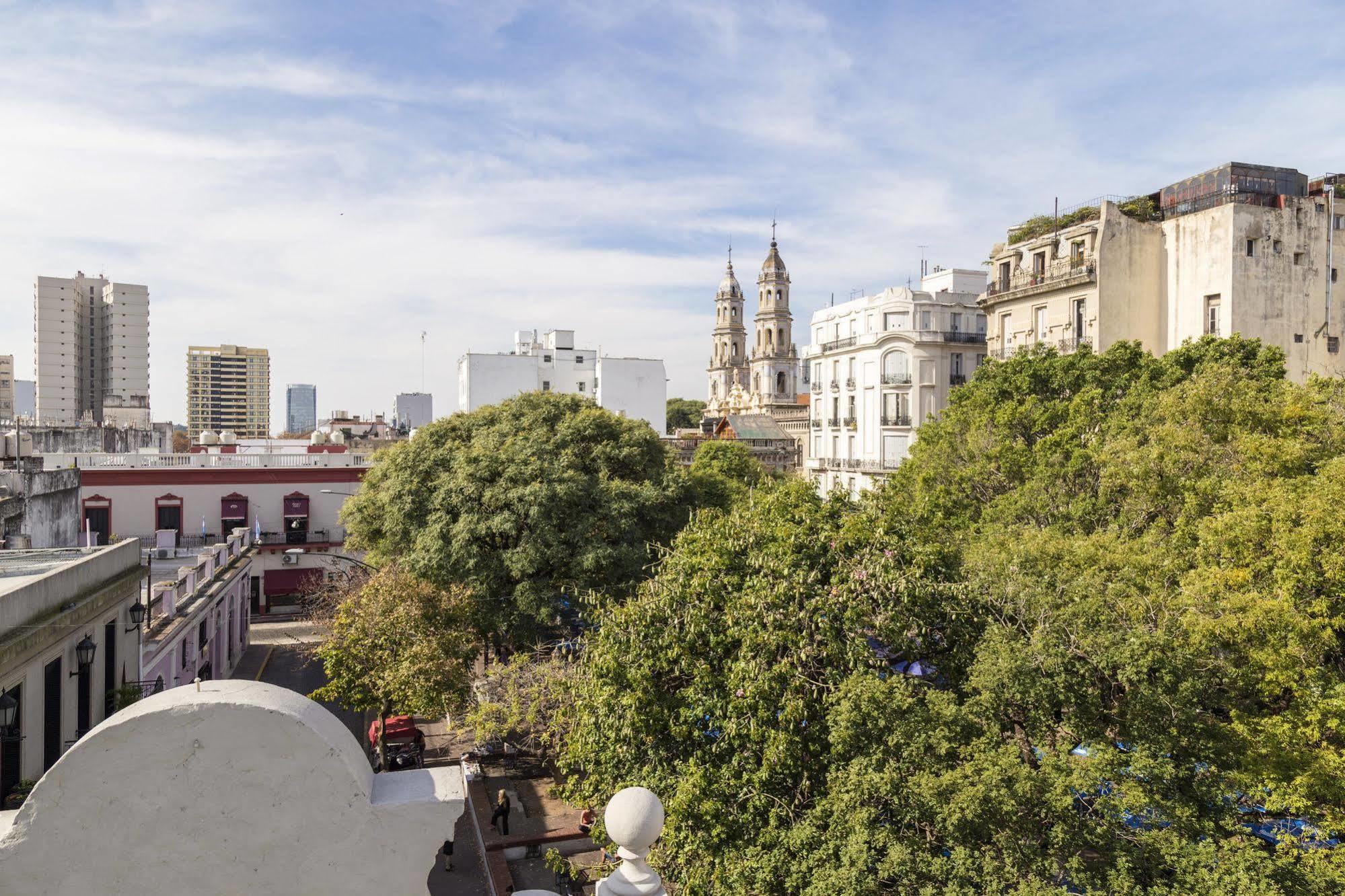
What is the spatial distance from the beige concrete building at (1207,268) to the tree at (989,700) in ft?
72.0

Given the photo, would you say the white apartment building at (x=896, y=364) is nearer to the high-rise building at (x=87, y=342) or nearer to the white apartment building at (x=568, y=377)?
the white apartment building at (x=568, y=377)

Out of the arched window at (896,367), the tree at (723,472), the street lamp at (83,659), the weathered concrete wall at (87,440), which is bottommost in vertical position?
the street lamp at (83,659)

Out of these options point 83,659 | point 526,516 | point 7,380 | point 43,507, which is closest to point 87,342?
point 7,380

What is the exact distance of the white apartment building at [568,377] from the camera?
85.1 m

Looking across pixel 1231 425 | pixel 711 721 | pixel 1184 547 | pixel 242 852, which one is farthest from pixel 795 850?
pixel 1231 425

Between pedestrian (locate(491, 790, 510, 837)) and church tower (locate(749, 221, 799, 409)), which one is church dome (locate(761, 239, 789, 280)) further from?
pedestrian (locate(491, 790, 510, 837))

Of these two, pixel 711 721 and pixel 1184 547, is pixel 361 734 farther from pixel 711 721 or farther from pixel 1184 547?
pixel 1184 547

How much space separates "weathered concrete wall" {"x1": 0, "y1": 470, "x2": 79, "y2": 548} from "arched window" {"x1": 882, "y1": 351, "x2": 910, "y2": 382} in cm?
3947

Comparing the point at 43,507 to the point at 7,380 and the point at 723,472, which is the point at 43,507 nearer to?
the point at 723,472

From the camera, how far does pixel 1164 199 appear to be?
138ft

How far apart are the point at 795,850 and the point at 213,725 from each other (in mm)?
9612

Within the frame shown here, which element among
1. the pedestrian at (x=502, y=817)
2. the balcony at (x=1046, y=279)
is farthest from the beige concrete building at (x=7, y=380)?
the pedestrian at (x=502, y=817)

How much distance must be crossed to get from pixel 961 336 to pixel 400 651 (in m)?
40.1

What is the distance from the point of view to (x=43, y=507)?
2947cm
